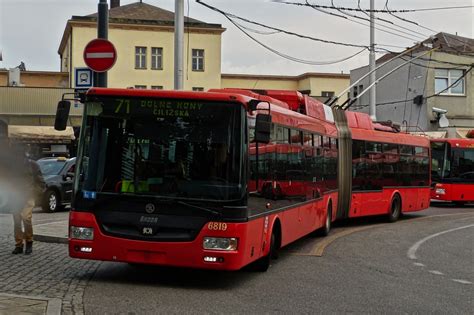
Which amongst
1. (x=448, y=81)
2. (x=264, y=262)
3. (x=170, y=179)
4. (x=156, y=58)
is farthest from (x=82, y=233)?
(x=156, y=58)

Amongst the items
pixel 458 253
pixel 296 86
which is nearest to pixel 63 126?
pixel 458 253

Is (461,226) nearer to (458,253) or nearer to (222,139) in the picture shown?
(458,253)

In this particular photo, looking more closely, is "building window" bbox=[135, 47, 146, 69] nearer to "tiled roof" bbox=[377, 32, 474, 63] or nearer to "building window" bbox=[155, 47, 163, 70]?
"building window" bbox=[155, 47, 163, 70]

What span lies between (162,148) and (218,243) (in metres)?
1.40

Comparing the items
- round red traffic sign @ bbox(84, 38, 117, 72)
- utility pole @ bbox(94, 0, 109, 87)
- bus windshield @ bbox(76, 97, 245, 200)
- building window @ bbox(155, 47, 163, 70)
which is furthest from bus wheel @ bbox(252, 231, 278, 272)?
building window @ bbox(155, 47, 163, 70)

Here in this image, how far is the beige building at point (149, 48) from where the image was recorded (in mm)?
55531

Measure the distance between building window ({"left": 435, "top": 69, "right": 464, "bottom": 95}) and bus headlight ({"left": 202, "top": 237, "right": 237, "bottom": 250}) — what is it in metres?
36.1

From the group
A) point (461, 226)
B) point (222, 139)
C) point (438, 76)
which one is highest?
point (438, 76)

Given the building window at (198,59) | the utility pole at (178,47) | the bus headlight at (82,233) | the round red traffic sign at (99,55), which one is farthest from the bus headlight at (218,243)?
the building window at (198,59)

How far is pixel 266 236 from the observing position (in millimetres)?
9305

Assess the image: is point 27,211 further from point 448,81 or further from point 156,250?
point 448,81

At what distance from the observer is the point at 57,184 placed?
19734 mm

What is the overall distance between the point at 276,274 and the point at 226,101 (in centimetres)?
289

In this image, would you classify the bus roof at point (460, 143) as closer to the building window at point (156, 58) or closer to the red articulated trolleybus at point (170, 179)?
the red articulated trolleybus at point (170, 179)
